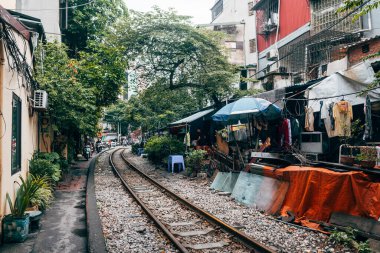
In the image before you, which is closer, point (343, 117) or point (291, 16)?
point (343, 117)

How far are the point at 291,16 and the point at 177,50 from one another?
26.5 ft

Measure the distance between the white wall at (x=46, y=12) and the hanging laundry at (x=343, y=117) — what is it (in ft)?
44.2

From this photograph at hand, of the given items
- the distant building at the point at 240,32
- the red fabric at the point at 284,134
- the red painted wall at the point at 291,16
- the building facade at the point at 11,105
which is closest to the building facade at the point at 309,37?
the red painted wall at the point at 291,16

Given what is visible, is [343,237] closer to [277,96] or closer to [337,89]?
[337,89]

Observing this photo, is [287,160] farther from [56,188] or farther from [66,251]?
[56,188]

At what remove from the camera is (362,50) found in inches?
501

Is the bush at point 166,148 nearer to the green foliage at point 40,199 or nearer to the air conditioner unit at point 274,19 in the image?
the green foliage at point 40,199

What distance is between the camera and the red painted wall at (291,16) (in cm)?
1859

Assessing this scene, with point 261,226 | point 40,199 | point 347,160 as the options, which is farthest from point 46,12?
point 347,160

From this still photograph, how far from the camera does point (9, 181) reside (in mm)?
6246

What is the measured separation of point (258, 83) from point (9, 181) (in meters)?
17.4

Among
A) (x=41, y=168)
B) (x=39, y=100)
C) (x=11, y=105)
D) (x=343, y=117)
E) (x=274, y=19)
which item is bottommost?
(x=41, y=168)

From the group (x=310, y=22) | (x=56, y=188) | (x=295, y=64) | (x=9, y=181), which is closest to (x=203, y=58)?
(x=295, y=64)

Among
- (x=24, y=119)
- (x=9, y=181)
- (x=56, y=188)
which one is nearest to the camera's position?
(x=9, y=181)
